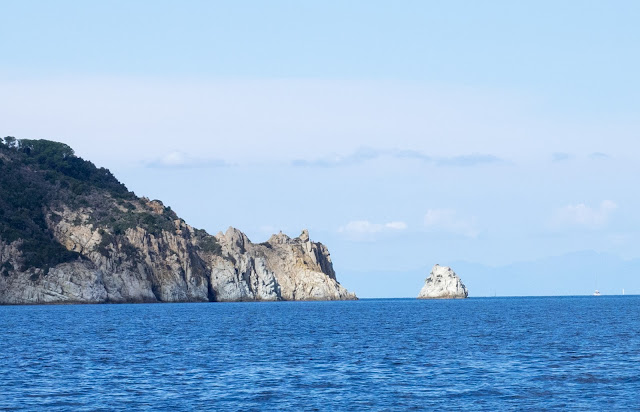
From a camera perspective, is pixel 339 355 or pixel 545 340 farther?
pixel 545 340

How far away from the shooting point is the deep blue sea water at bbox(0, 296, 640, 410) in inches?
1978

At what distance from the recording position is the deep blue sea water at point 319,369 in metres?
50.2

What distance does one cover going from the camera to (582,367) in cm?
6450

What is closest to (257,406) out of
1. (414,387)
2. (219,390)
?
(219,390)

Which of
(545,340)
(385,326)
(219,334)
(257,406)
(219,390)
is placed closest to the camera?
(257,406)

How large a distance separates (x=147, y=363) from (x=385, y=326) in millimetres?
58559

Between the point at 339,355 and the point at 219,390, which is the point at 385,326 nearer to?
the point at 339,355

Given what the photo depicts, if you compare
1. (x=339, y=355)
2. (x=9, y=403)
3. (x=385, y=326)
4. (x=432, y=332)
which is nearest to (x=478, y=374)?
(x=339, y=355)

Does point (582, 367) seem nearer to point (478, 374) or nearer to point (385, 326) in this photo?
point (478, 374)

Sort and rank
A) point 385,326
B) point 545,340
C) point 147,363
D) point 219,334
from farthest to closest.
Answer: point 385,326
point 219,334
point 545,340
point 147,363

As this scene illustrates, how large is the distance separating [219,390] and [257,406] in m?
Result: 5.94

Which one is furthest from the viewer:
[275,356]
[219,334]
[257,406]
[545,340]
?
[219,334]

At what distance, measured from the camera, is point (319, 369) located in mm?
64438

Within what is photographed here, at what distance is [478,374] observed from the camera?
200 feet
